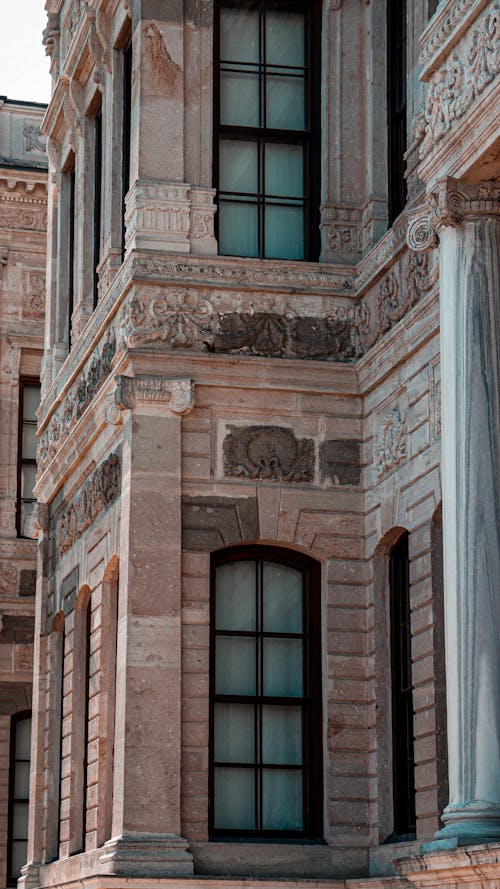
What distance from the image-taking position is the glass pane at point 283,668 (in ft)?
55.4

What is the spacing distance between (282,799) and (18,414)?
1250 centimetres

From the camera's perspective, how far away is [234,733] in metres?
16.7

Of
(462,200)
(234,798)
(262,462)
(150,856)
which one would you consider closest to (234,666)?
(234,798)

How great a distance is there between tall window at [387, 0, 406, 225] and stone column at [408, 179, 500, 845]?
3.85 m

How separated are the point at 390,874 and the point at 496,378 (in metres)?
4.77

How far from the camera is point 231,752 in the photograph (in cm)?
1661

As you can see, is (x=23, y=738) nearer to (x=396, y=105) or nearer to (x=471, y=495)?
(x=396, y=105)

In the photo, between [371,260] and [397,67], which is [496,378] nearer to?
[371,260]

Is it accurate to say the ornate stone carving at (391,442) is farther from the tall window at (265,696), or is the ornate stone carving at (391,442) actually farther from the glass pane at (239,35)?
the glass pane at (239,35)

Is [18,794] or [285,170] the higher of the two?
[285,170]

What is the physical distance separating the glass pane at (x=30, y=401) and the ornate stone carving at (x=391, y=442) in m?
12.2

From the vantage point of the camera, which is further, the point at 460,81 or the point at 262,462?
the point at 262,462

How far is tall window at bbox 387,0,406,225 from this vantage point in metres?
17.3

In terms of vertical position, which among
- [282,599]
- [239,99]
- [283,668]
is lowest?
[283,668]
